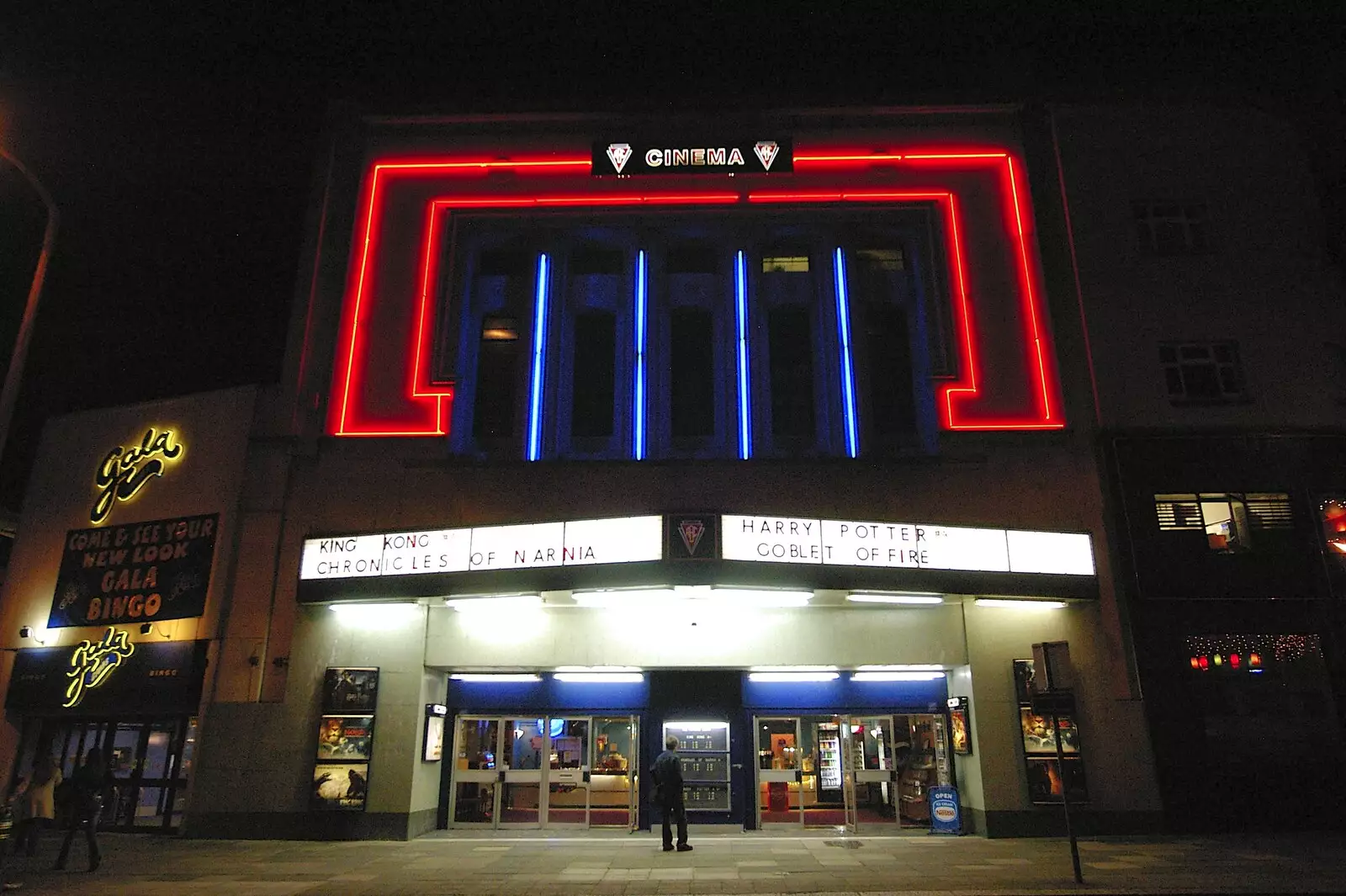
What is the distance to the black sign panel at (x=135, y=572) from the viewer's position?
640 inches

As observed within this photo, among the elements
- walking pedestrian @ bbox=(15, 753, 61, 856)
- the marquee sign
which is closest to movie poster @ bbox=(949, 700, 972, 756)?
the marquee sign

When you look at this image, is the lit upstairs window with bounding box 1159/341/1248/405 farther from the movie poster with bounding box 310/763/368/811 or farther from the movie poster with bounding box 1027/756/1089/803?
the movie poster with bounding box 310/763/368/811

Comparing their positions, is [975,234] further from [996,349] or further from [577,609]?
[577,609]

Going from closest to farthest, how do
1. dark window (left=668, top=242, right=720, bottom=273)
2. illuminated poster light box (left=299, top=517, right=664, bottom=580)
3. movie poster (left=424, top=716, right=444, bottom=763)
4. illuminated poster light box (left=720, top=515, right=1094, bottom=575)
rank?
1. illuminated poster light box (left=720, top=515, right=1094, bottom=575)
2. illuminated poster light box (left=299, top=517, right=664, bottom=580)
3. movie poster (left=424, top=716, right=444, bottom=763)
4. dark window (left=668, top=242, right=720, bottom=273)

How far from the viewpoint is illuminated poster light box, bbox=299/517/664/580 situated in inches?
516

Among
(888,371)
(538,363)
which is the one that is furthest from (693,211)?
(888,371)

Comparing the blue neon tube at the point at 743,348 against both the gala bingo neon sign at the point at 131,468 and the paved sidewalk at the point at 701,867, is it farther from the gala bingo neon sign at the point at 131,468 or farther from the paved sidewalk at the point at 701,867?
the gala bingo neon sign at the point at 131,468

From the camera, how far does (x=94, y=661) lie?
1645cm

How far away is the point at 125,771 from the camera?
16.2 meters

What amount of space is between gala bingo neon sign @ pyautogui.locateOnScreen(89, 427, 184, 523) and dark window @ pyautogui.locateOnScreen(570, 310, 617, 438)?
8.77 metres

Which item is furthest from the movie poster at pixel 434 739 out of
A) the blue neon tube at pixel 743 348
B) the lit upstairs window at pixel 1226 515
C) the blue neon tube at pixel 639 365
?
the lit upstairs window at pixel 1226 515

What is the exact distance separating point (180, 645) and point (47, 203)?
28.3 feet

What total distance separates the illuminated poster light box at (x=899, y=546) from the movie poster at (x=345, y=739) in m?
7.93

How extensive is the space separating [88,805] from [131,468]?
26.6ft
